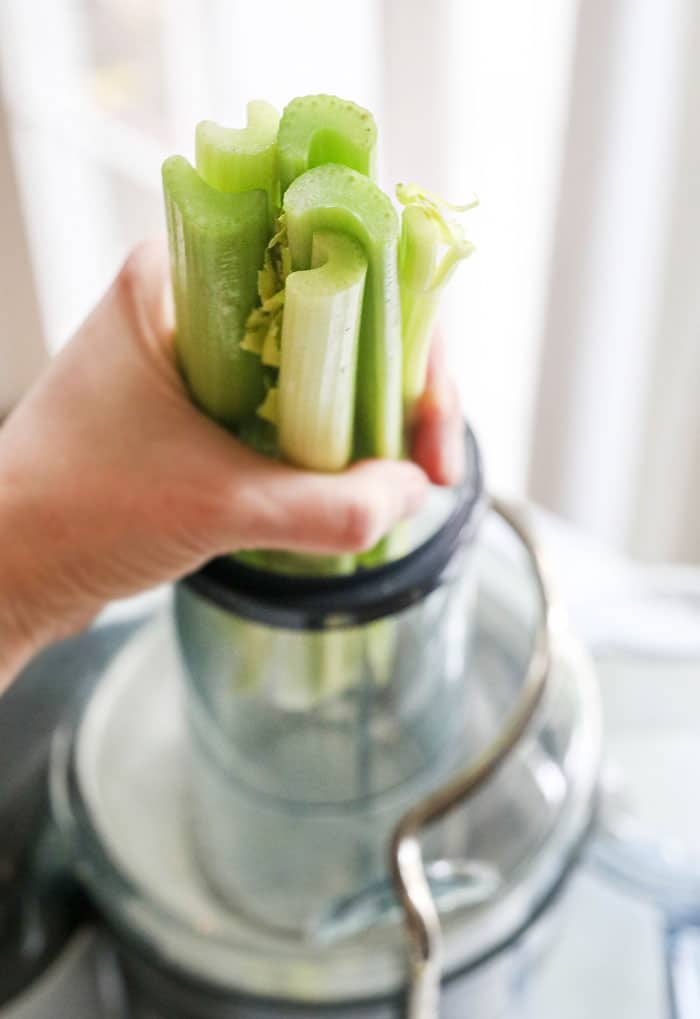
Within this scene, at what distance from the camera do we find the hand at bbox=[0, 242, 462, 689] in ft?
0.98

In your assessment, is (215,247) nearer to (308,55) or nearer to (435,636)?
(435,636)

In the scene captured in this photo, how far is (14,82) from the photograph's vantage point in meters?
0.63

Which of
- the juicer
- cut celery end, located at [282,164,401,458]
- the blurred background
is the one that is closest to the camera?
cut celery end, located at [282,164,401,458]

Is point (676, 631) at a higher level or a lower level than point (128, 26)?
lower

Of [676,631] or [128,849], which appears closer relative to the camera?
[128,849]

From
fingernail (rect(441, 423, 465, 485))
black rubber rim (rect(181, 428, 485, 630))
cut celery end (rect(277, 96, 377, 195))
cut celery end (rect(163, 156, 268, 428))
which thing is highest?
cut celery end (rect(277, 96, 377, 195))

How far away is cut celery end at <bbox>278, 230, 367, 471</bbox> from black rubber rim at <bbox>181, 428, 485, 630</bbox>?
0.04 metres

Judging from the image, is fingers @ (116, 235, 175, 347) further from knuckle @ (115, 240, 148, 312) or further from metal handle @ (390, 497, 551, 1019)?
metal handle @ (390, 497, 551, 1019)

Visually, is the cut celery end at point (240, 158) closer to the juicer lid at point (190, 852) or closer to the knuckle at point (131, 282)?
the knuckle at point (131, 282)

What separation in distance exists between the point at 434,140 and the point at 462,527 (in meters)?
0.27

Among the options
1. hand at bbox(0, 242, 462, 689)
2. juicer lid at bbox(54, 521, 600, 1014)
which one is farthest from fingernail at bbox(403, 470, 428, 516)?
juicer lid at bbox(54, 521, 600, 1014)

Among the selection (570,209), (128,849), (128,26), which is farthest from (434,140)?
(128,849)

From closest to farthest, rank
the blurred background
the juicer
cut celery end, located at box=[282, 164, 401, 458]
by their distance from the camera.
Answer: cut celery end, located at box=[282, 164, 401, 458], the juicer, the blurred background

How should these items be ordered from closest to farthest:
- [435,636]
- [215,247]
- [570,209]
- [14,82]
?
[215,247] < [435,636] < [570,209] < [14,82]
